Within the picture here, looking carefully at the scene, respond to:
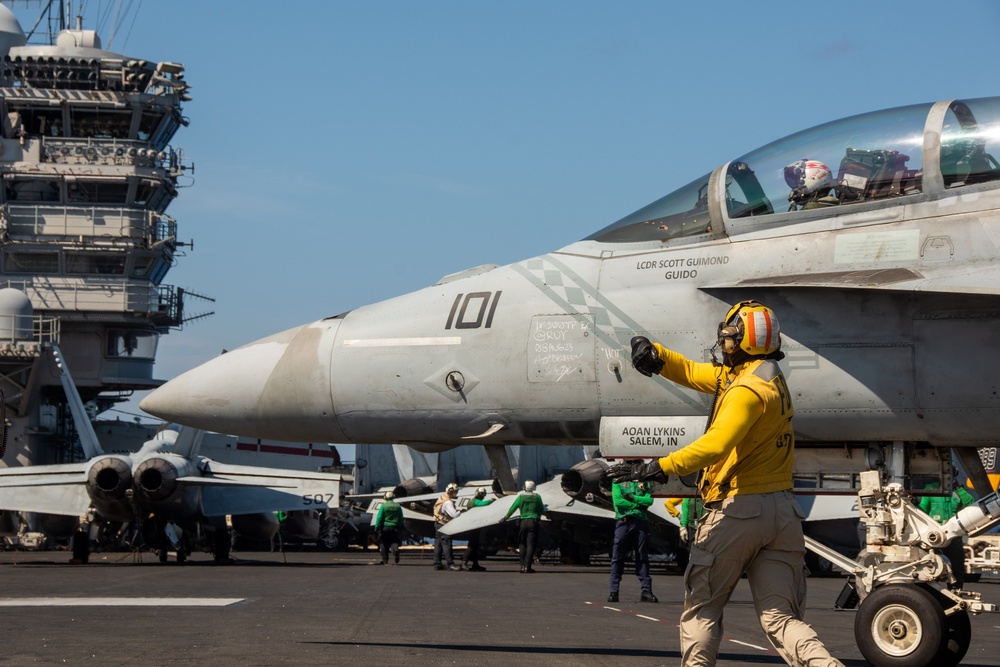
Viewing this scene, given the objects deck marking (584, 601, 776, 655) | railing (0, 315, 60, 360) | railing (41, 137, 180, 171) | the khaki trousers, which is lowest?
deck marking (584, 601, 776, 655)

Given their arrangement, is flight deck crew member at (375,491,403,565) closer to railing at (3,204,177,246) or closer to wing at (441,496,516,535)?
wing at (441,496,516,535)

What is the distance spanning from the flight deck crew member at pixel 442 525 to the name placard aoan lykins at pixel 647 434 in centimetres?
1769

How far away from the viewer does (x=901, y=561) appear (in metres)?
8.47

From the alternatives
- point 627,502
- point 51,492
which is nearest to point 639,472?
point 627,502

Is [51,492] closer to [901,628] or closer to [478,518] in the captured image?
[478,518]

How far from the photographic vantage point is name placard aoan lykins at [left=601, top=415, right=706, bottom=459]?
876 cm

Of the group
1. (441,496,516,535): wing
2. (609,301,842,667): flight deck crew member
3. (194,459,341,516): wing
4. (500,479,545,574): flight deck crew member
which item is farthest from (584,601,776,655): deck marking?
(194,459,341,516): wing

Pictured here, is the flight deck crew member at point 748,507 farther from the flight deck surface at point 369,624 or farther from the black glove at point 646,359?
the flight deck surface at point 369,624

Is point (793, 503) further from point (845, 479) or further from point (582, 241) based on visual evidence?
point (582, 241)

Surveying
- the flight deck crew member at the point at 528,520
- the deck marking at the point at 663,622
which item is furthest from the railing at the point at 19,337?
the deck marking at the point at 663,622

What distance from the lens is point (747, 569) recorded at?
21.4 feet

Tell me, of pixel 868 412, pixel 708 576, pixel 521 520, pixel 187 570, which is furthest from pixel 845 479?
pixel 187 570

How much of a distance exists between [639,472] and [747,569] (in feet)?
2.54

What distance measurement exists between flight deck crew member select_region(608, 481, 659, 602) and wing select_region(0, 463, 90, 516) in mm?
16523
